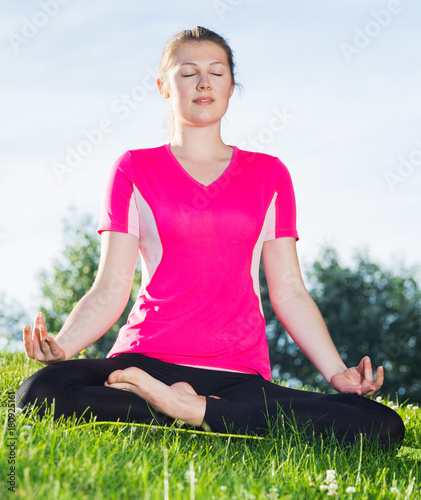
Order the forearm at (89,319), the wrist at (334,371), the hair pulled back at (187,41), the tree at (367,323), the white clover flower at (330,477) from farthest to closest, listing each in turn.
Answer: the tree at (367,323) → the hair pulled back at (187,41) → the wrist at (334,371) → the forearm at (89,319) → the white clover flower at (330,477)

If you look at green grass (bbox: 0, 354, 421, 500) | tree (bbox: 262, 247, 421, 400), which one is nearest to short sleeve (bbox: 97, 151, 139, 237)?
green grass (bbox: 0, 354, 421, 500)

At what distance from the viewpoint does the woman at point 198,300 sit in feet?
11.9

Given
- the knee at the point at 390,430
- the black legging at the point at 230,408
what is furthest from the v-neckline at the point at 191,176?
the knee at the point at 390,430

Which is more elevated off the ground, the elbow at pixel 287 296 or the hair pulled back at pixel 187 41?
the hair pulled back at pixel 187 41

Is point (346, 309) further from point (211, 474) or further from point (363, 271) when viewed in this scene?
point (211, 474)

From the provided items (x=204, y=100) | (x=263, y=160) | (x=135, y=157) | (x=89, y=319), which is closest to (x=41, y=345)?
(x=89, y=319)

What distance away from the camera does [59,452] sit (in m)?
2.59

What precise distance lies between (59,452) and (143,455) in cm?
41

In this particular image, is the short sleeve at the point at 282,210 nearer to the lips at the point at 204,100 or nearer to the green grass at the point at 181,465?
the lips at the point at 204,100

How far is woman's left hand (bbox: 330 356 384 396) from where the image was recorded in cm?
386

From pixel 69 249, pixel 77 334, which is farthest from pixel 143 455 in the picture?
pixel 69 249

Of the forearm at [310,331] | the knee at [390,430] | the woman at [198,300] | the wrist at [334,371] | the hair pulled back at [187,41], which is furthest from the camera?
the hair pulled back at [187,41]

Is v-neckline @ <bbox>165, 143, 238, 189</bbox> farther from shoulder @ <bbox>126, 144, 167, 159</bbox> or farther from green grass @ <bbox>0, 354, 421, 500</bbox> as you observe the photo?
green grass @ <bbox>0, 354, 421, 500</bbox>

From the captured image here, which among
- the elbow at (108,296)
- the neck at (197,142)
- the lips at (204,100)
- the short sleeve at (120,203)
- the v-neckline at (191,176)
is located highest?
the lips at (204,100)
